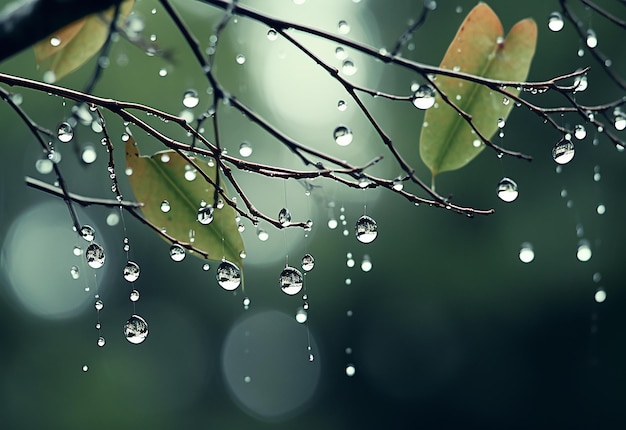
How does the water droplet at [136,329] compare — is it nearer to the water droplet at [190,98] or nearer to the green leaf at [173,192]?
the green leaf at [173,192]

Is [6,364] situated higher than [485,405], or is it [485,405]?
[6,364]

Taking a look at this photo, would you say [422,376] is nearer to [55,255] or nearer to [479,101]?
[55,255]

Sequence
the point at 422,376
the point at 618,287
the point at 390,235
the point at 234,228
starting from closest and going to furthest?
the point at 234,228, the point at 618,287, the point at 390,235, the point at 422,376

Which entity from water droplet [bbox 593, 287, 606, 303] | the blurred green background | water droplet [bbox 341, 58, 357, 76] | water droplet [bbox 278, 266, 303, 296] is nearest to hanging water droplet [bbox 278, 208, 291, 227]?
water droplet [bbox 278, 266, 303, 296]

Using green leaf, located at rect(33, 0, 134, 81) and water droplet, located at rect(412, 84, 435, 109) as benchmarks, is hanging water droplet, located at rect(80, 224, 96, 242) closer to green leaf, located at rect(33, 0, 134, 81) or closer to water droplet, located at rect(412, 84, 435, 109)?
green leaf, located at rect(33, 0, 134, 81)

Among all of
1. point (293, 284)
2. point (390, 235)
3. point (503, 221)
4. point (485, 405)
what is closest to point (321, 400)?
point (485, 405)

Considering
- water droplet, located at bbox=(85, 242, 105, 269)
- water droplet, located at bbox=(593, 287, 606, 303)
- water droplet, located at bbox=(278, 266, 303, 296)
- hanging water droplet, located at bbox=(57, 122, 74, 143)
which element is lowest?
water droplet, located at bbox=(278, 266, 303, 296)

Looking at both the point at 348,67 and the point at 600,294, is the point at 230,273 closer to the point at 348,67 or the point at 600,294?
the point at 348,67
